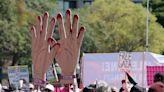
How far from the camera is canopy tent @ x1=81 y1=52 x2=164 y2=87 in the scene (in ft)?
55.2

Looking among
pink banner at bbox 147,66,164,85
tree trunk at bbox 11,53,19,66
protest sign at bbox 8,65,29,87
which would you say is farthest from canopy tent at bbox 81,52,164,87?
tree trunk at bbox 11,53,19,66

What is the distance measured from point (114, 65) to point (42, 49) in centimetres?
652

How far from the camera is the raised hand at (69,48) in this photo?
32.8 ft

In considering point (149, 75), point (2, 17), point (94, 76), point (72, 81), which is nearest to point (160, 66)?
point (149, 75)

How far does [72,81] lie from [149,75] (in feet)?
18.6

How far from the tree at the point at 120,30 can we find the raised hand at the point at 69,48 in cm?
4355

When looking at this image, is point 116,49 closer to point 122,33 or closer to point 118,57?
point 122,33

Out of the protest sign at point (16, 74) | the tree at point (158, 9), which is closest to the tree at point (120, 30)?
the tree at point (158, 9)

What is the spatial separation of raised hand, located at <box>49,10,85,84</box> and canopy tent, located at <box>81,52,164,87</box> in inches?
257

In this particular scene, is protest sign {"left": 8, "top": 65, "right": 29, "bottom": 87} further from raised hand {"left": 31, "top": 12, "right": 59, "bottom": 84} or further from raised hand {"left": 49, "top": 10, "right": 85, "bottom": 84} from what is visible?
raised hand {"left": 49, "top": 10, "right": 85, "bottom": 84}

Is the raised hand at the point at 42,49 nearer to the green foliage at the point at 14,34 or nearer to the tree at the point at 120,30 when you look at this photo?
the green foliage at the point at 14,34

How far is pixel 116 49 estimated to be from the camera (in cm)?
5488

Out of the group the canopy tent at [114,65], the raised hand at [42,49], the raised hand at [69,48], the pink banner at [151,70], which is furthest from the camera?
the canopy tent at [114,65]

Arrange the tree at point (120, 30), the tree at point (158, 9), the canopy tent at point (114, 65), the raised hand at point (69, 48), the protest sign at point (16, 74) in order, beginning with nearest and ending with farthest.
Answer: the raised hand at point (69, 48), the canopy tent at point (114, 65), the protest sign at point (16, 74), the tree at point (120, 30), the tree at point (158, 9)
